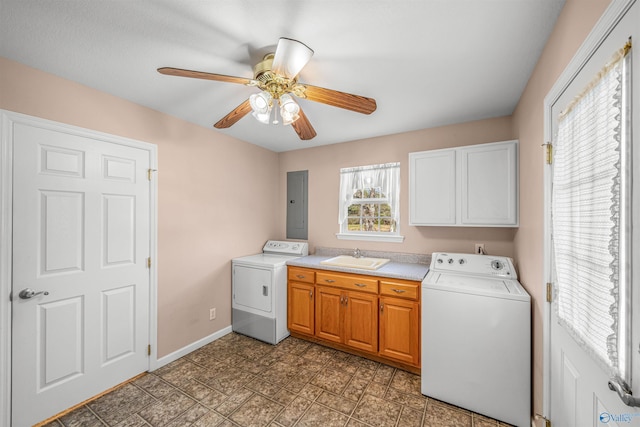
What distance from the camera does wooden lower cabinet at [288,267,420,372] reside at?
233cm

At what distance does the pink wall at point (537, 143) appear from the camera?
1.09 m

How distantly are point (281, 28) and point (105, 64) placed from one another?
1.31 m

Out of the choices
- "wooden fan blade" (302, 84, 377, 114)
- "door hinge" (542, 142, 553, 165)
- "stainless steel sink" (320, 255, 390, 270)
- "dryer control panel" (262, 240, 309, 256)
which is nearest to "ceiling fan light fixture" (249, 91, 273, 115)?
"wooden fan blade" (302, 84, 377, 114)

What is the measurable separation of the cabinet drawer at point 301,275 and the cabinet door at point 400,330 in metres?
0.83

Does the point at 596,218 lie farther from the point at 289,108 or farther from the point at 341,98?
the point at 289,108

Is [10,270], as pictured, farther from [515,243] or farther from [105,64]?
[515,243]

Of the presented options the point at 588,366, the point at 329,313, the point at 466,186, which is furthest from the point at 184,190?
the point at 588,366

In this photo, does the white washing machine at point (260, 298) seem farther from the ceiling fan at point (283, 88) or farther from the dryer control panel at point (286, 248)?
the ceiling fan at point (283, 88)

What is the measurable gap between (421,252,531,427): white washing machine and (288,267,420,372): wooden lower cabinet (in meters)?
0.27

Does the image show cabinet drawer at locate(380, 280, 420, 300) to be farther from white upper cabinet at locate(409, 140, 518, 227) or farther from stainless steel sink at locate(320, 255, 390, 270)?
white upper cabinet at locate(409, 140, 518, 227)

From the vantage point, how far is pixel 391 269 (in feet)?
8.46

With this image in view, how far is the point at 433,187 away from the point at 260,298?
229cm

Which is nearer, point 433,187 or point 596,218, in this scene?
point 596,218

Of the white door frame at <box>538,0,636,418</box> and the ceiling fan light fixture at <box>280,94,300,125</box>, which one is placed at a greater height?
the ceiling fan light fixture at <box>280,94,300,125</box>
